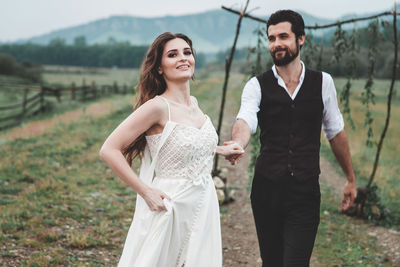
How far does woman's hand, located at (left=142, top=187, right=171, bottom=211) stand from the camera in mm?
2396

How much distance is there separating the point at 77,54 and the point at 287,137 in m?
83.6

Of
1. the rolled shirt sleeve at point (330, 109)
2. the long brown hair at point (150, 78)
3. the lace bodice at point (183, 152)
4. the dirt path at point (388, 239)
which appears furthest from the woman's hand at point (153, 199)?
the dirt path at point (388, 239)

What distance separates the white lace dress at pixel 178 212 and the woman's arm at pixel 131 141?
0.10m

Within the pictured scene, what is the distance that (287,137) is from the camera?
2.95 m

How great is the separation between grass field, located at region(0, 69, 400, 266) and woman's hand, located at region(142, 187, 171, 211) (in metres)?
1.24

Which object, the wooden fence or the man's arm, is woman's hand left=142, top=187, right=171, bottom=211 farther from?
the wooden fence

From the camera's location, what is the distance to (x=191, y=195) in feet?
8.49

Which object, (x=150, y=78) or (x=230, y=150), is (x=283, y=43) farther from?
(x=150, y=78)

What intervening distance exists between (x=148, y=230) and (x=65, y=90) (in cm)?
2580

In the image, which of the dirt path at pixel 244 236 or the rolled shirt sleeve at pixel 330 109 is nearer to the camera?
the rolled shirt sleeve at pixel 330 109

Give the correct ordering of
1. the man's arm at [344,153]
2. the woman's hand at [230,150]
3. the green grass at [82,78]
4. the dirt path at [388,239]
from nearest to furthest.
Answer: the woman's hand at [230,150]
the man's arm at [344,153]
the dirt path at [388,239]
the green grass at [82,78]

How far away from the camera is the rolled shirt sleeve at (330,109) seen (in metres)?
3.05

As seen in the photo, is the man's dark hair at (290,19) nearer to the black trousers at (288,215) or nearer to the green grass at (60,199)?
the black trousers at (288,215)

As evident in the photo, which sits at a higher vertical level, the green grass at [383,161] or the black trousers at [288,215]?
the black trousers at [288,215]
